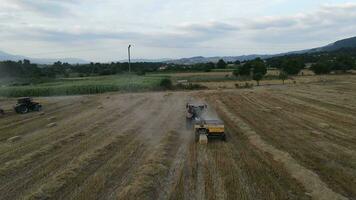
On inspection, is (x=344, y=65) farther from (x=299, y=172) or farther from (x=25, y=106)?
(x=299, y=172)

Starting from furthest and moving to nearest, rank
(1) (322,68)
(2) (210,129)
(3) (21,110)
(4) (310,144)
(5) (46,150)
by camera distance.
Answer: (1) (322,68), (3) (21,110), (2) (210,129), (4) (310,144), (5) (46,150)

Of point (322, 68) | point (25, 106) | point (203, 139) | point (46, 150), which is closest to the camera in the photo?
point (46, 150)

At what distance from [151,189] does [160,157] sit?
4239 millimetres

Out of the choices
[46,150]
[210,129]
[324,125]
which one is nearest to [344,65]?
[324,125]

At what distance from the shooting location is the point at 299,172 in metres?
→ 14.3

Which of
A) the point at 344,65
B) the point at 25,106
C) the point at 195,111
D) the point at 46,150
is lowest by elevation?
the point at 344,65

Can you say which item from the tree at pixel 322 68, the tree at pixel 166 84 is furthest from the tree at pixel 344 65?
the tree at pixel 166 84

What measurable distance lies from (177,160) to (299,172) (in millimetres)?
4896

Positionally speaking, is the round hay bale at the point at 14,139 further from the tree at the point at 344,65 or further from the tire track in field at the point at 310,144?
the tree at the point at 344,65

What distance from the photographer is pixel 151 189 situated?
41.7ft

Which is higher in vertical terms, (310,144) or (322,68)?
(310,144)

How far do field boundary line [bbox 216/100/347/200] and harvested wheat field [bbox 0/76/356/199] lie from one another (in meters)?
0.03

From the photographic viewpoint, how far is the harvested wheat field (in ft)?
41.4

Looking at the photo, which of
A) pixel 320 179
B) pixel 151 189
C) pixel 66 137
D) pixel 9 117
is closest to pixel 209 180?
pixel 151 189
